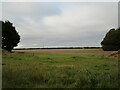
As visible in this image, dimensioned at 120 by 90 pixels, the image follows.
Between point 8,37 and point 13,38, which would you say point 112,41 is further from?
point 8,37

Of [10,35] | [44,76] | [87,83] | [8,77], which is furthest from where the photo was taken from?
[10,35]

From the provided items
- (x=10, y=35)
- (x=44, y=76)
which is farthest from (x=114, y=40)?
(x=44, y=76)

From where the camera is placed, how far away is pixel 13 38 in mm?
62750

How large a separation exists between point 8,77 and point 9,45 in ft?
177

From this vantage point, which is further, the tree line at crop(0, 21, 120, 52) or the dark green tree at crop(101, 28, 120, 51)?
the dark green tree at crop(101, 28, 120, 51)

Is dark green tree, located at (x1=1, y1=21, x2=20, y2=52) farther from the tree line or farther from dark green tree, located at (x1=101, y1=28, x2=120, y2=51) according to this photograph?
dark green tree, located at (x1=101, y1=28, x2=120, y2=51)

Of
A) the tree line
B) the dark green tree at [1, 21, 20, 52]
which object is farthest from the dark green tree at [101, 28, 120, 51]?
the dark green tree at [1, 21, 20, 52]

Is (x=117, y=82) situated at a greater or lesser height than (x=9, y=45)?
lesser

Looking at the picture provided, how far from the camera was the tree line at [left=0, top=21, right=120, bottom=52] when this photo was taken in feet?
204

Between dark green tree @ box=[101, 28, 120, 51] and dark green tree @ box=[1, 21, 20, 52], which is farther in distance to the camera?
dark green tree @ box=[101, 28, 120, 51]

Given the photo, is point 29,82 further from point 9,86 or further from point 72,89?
point 72,89

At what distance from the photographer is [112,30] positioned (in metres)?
76.0

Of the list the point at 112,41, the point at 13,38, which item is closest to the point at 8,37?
the point at 13,38

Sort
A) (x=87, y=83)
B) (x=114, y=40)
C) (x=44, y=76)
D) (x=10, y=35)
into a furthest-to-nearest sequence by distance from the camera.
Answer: (x=114, y=40), (x=10, y=35), (x=44, y=76), (x=87, y=83)
